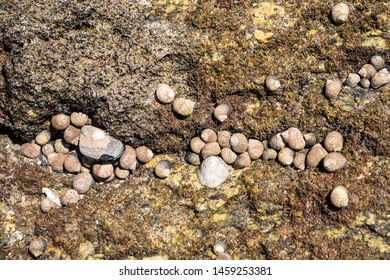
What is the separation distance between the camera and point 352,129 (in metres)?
3.71

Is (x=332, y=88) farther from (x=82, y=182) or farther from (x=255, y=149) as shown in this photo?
(x=82, y=182)

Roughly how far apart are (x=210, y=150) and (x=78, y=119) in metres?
1.18

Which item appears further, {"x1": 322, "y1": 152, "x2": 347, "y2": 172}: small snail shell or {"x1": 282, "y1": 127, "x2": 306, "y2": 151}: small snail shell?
{"x1": 282, "y1": 127, "x2": 306, "y2": 151}: small snail shell

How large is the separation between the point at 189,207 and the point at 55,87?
1521 millimetres

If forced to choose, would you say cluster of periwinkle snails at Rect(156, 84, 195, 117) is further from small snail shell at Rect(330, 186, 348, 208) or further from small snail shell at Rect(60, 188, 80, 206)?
small snail shell at Rect(330, 186, 348, 208)

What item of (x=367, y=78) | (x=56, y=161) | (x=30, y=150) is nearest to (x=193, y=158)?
(x=56, y=161)

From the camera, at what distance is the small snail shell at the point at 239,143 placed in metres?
3.84

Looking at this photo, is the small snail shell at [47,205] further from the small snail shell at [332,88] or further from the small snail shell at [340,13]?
the small snail shell at [340,13]

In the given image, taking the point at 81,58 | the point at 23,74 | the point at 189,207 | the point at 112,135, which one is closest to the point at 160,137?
the point at 112,135

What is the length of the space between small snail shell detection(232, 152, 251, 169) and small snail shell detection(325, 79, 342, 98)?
856mm

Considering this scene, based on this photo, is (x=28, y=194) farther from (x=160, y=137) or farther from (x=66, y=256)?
(x=160, y=137)

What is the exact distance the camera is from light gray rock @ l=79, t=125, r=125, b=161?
3838 millimetres

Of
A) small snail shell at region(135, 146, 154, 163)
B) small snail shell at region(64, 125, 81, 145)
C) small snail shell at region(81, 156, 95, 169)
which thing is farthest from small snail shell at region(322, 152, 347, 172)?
small snail shell at region(64, 125, 81, 145)

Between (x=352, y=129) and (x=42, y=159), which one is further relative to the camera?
(x=42, y=159)
